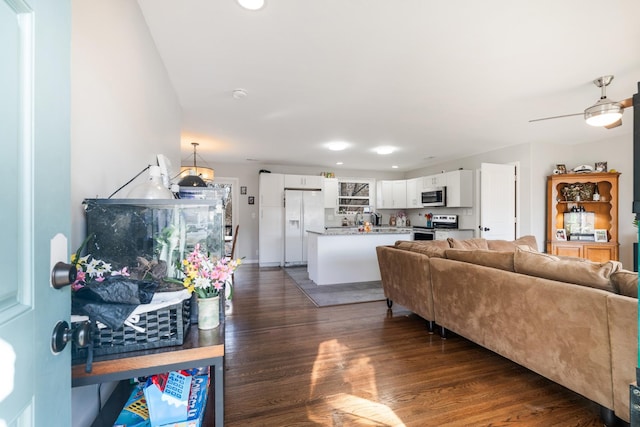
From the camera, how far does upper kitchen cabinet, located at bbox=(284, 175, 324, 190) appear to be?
6620 millimetres

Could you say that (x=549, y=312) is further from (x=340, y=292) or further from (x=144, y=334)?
(x=340, y=292)

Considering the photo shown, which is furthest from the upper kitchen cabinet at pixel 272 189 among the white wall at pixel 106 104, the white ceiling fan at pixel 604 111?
the white ceiling fan at pixel 604 111

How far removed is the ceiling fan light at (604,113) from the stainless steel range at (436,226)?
11.8 ft

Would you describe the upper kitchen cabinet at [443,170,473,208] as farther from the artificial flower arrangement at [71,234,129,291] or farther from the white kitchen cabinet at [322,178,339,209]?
the artificial flower arrangement at [71,234,129,291]

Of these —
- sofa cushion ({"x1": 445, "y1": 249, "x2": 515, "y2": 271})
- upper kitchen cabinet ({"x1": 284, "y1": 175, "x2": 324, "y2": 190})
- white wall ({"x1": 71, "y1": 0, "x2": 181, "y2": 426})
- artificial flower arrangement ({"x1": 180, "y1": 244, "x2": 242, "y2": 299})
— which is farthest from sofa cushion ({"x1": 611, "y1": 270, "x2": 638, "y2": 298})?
upper kitchen cabinet ({"x1": 284, "y1": 175, "x2": 324, "y2": 190})

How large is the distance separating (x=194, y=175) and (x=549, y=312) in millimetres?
3020

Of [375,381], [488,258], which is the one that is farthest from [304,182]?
[375,381]

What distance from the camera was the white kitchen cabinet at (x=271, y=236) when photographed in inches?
253

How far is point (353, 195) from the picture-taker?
→ 25.2 feet

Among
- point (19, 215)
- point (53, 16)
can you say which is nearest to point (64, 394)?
point (19, 215)

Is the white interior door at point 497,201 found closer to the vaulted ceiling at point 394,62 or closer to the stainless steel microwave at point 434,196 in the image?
the vaulted ceiling at point 394,62

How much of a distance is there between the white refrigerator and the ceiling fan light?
4.69 m

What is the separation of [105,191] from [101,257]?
1.40 feet

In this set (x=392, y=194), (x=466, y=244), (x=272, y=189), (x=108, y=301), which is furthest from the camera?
(x=392, y=194)
